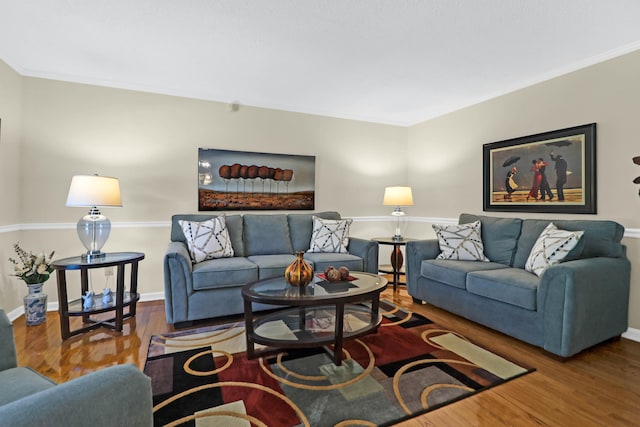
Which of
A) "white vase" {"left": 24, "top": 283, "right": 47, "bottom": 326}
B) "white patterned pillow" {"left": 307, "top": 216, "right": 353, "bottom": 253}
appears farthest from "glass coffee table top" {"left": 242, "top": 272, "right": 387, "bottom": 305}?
"white vase" {"left": 24, "top": 283, "right": 47, "bottom": 326}

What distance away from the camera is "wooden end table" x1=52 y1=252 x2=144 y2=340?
2486 millimetres

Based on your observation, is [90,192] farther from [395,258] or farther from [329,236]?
[395,258]

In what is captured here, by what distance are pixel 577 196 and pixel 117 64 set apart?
438cm

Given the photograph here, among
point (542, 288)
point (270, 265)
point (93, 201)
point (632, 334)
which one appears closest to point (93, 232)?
point (93, 201)

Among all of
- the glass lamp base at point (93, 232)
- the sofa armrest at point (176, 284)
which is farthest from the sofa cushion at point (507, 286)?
the glass lamp base at point (93, 232)

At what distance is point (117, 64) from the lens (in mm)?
2971

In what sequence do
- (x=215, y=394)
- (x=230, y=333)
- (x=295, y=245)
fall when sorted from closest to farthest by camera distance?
(x=215, y=394), (x=230, y=333), (x=295, y=245)

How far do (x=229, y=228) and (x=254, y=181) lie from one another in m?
0.78

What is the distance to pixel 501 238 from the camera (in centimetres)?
318

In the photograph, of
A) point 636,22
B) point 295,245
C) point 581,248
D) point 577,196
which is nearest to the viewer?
point 636,22

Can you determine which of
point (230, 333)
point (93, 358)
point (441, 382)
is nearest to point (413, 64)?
point (441, 382)

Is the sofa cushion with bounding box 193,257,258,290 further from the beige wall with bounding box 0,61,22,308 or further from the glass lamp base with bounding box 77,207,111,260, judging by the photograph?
the beige wall with bounding box 0,61,22,308

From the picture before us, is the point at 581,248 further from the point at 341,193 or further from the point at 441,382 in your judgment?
the point at 341,193

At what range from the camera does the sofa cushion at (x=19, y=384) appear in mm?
1009
